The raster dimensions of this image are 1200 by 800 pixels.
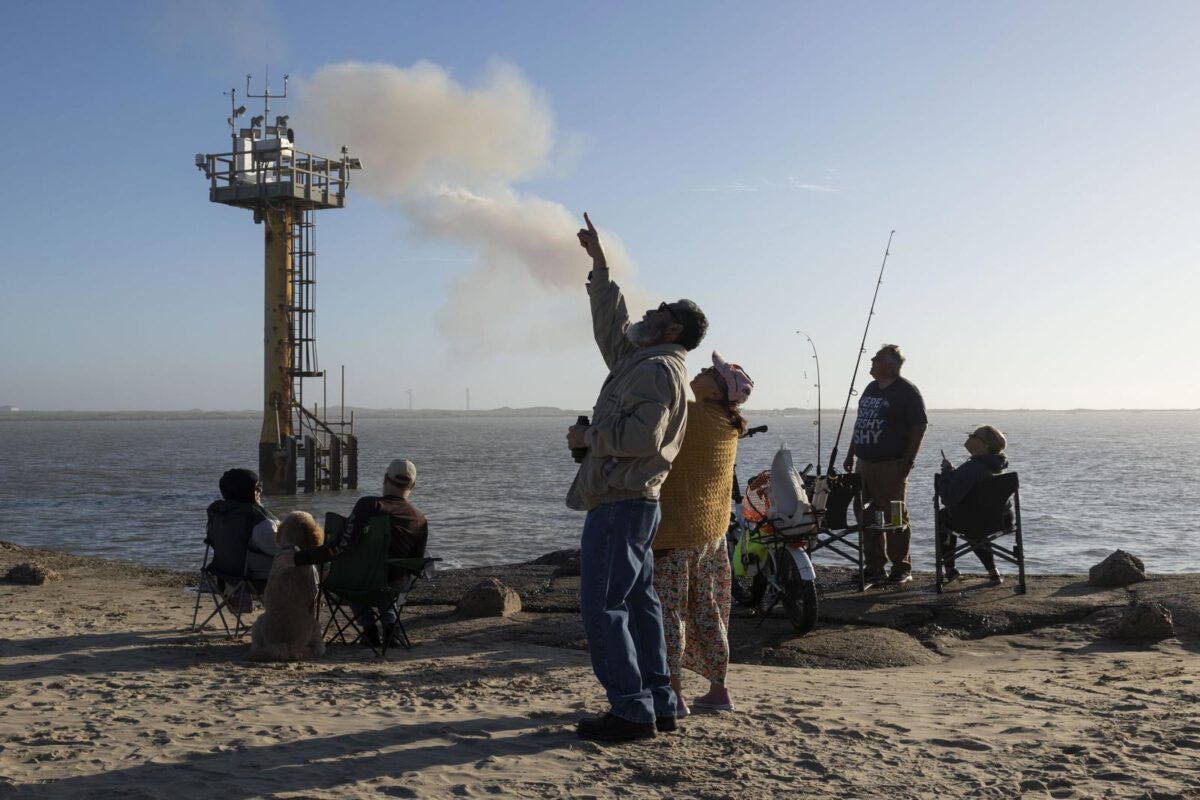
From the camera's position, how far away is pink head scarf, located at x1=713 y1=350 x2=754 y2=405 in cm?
528

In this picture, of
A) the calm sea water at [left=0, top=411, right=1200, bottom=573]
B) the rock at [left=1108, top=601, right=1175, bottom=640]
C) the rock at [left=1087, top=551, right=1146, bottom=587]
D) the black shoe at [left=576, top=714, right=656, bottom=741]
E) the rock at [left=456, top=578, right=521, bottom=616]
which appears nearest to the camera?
the black shoe at [left=576, top=714, right=656, bottom=741]

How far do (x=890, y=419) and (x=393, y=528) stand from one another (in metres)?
4.20

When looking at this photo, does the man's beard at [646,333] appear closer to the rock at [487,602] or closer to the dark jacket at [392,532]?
the dark jacket at [392,532]

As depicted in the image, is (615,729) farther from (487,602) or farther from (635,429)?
(487,602)

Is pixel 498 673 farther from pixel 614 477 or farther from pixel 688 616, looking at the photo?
pixel 614 477

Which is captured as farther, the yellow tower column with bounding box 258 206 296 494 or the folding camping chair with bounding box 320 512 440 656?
the yellow tower column with bounding box 258 206 296 494

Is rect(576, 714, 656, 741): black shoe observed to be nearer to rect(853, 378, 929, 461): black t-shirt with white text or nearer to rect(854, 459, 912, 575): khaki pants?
rect(854, 459, 912, 575): khaki pants

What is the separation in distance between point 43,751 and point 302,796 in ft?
4.08

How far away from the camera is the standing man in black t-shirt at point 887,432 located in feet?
30.5

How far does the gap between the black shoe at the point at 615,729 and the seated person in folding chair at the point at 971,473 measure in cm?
502

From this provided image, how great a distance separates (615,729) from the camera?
4.77 m

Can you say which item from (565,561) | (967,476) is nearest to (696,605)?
(967,476)

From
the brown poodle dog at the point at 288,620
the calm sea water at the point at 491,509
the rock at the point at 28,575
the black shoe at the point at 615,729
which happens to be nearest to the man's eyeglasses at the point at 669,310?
the black shoe at the point at 615,729

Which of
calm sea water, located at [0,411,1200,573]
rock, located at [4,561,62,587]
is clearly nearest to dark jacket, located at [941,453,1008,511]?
calm sea water, located at [0,411,1200,573]
